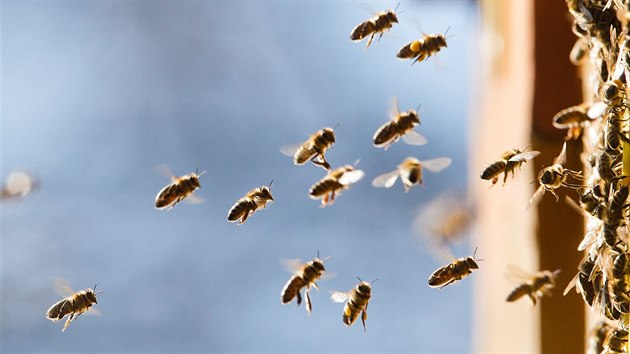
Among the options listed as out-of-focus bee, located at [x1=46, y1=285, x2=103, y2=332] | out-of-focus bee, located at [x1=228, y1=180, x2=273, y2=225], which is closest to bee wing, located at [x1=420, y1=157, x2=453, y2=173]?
out-of-focus bee, located at [x1=228, y1=180, x2=273, y2=225]

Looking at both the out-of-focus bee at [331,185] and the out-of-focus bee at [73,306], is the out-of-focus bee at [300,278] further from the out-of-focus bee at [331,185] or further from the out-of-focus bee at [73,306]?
the out-of-focus bee at [73,306]

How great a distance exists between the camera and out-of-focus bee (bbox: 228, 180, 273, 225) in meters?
0.96

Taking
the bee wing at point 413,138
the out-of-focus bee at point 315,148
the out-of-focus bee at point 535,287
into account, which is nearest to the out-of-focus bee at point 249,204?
the out-of-focus bee at point 315,148

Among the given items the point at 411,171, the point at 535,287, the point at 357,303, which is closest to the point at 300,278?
the point at 357,303

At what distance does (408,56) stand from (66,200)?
67.2 inches

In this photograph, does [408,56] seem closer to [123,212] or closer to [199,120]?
[199,120]

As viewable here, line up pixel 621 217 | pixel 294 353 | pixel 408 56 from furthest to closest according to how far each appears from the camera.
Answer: pixel 294 353
pixel 408 56
pixel 621 217

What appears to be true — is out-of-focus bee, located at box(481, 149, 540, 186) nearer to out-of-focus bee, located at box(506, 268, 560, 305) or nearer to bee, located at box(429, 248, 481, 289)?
bee, located at box(429, 248, 481, 289)

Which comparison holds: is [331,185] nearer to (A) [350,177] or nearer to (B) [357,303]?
(A) [350,177]

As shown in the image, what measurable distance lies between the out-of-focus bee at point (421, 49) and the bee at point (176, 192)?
Answer: 1.03 ft

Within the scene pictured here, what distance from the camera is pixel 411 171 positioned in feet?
3.40

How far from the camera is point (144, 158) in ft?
8.05

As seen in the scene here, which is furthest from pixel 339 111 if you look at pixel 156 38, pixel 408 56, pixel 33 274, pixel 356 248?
pixel 408 56

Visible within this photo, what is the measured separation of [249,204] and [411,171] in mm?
209
